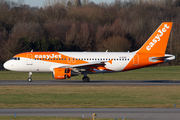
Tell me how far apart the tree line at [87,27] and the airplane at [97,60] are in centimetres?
3292

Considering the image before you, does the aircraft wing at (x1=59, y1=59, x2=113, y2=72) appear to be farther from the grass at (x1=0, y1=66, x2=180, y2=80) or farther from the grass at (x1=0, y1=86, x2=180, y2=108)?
the grass at (x1=0, y1=86, x2=180, y2=108)

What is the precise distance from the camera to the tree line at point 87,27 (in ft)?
258

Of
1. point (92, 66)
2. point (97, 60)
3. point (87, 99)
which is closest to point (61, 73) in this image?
point (92, 66)

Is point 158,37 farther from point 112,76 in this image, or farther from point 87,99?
point 87,99

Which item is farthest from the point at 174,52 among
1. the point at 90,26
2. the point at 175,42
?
the point at 90,26

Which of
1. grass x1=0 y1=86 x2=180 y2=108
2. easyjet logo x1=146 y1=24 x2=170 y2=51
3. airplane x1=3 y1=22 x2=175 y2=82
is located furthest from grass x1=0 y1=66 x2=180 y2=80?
grass x1=0 y1=86 x2=180 y2=108

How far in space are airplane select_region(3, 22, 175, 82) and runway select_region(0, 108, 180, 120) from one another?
19.3 meters

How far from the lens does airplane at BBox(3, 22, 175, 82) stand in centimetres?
Result: 3928

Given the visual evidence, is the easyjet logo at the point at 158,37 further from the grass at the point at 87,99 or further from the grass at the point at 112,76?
the grass at the point at 87,99

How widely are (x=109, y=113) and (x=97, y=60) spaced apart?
2158cm

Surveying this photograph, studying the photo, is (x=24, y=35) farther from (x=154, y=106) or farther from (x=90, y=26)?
(x=154, y=106)

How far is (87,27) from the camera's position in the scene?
9194 cm

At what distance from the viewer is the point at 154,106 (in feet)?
69.5

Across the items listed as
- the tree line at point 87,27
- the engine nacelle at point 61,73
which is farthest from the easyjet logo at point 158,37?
the tree line at point 87,27
